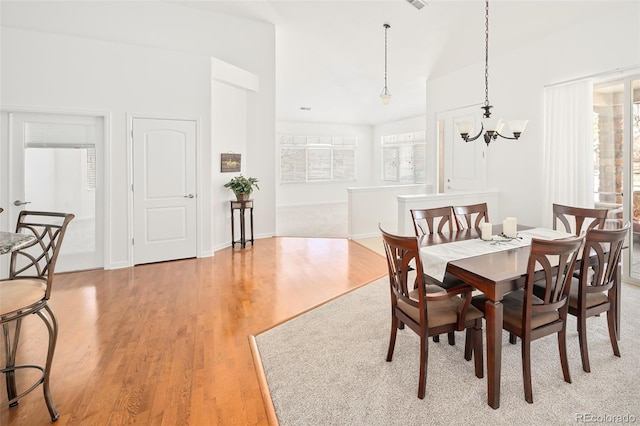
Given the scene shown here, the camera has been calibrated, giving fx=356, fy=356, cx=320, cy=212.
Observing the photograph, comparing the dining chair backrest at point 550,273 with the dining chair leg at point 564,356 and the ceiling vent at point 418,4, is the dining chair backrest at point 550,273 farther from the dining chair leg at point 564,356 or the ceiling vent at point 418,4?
the ceiling vent at point 418,4

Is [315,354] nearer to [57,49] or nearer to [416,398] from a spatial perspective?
[416,398]

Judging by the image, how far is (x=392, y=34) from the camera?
590cm

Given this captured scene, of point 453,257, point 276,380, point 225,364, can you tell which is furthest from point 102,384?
point 453,257

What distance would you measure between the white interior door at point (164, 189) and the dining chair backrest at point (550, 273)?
446cm

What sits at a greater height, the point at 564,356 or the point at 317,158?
the point at 317,158

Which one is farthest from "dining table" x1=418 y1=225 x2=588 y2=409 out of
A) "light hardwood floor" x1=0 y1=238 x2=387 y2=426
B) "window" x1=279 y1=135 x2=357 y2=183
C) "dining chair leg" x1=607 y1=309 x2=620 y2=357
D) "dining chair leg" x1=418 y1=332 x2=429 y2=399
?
"window" x1=279 y1=135 x2=357 y2=183

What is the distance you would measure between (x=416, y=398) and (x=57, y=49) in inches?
209

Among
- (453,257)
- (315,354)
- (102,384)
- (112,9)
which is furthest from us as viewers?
(112,9)

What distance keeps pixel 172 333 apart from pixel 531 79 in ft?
18.1

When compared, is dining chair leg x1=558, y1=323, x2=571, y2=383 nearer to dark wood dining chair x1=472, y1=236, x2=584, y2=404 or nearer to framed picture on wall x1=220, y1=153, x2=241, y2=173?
dark wood dining chair x1=472, y1=236, x2=584, y2=404

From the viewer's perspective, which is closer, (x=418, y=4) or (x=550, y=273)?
(x=550, y=273)

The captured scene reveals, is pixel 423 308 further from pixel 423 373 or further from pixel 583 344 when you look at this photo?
pixel 583 344

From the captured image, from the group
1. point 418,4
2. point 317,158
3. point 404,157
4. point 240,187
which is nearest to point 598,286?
point 418,4

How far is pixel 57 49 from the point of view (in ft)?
14.1
